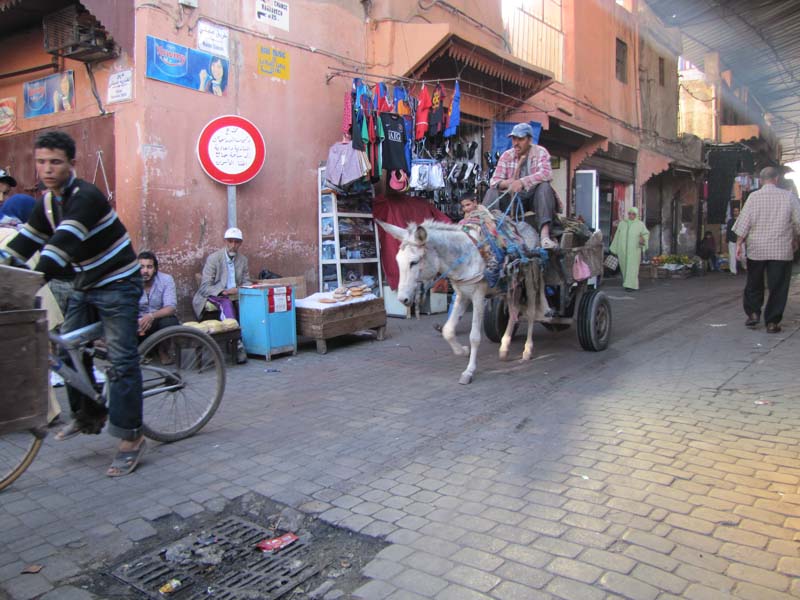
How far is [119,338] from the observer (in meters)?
3.50

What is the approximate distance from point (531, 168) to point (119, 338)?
4777 mm

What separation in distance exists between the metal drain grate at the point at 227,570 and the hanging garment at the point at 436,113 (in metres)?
7.99

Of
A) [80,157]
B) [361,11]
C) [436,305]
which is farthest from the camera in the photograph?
[436,305]

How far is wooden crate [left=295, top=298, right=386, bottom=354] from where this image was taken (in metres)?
7.22

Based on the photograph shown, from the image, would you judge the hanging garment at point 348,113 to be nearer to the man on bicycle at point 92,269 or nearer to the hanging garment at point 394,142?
the hanging garment at point 394,142

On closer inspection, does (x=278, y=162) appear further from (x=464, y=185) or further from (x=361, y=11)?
(x=464, y=185)

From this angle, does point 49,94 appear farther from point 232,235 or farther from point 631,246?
point 631,246

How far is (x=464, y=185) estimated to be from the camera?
1106 cm

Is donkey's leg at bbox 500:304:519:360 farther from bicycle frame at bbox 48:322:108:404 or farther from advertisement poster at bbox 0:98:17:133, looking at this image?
advertisement poster at bbox 0:98:17:133

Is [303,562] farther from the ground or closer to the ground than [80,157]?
closer to the ground

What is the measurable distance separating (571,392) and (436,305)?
5263 millimetres

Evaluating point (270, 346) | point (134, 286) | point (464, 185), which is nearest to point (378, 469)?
point (134, 286)

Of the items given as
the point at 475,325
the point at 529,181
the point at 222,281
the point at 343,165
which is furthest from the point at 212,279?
the point at 529,181

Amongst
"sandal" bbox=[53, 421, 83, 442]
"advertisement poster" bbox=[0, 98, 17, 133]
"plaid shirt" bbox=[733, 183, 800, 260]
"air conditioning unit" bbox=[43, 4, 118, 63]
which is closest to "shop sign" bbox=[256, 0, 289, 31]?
"air conditioning unit" bbox=[43, 4, 118, 63]
